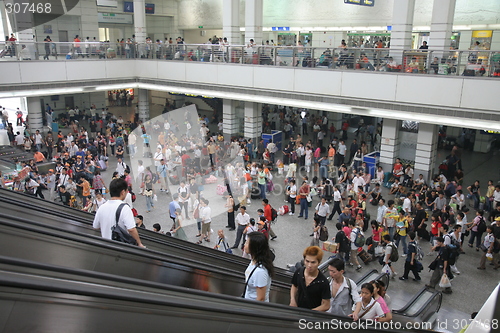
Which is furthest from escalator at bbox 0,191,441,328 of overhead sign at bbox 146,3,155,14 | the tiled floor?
overhead sign at bbox 146,3,155,14

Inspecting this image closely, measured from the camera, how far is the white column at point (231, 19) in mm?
21141

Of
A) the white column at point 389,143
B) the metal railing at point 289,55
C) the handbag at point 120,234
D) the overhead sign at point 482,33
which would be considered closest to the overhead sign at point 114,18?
the metal railing at point 289,55

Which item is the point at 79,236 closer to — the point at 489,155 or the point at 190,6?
the point at 489,155

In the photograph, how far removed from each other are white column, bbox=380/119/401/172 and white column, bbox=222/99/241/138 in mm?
8296

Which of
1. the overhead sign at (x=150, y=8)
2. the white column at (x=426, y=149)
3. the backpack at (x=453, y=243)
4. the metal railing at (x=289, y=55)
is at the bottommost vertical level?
the backpack at (x=453, y=243)

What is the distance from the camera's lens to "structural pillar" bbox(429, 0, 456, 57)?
1509cm

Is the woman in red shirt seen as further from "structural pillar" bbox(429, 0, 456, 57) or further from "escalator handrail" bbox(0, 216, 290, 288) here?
"escalator handrail" bbox(0, 216, 290, 288)

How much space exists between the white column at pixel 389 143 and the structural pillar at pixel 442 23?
10.4ft

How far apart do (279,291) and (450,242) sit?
5852 millimetres

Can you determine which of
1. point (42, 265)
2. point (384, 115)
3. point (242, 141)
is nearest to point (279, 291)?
point (42, 265)

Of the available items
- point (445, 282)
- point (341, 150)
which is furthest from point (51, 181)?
point (445, 282)

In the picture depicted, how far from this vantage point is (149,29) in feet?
114

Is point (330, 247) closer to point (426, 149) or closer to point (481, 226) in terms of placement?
point (481, 226)

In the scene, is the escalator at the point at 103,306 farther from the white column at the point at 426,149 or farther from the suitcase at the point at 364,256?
the white column at the point at 426,149
